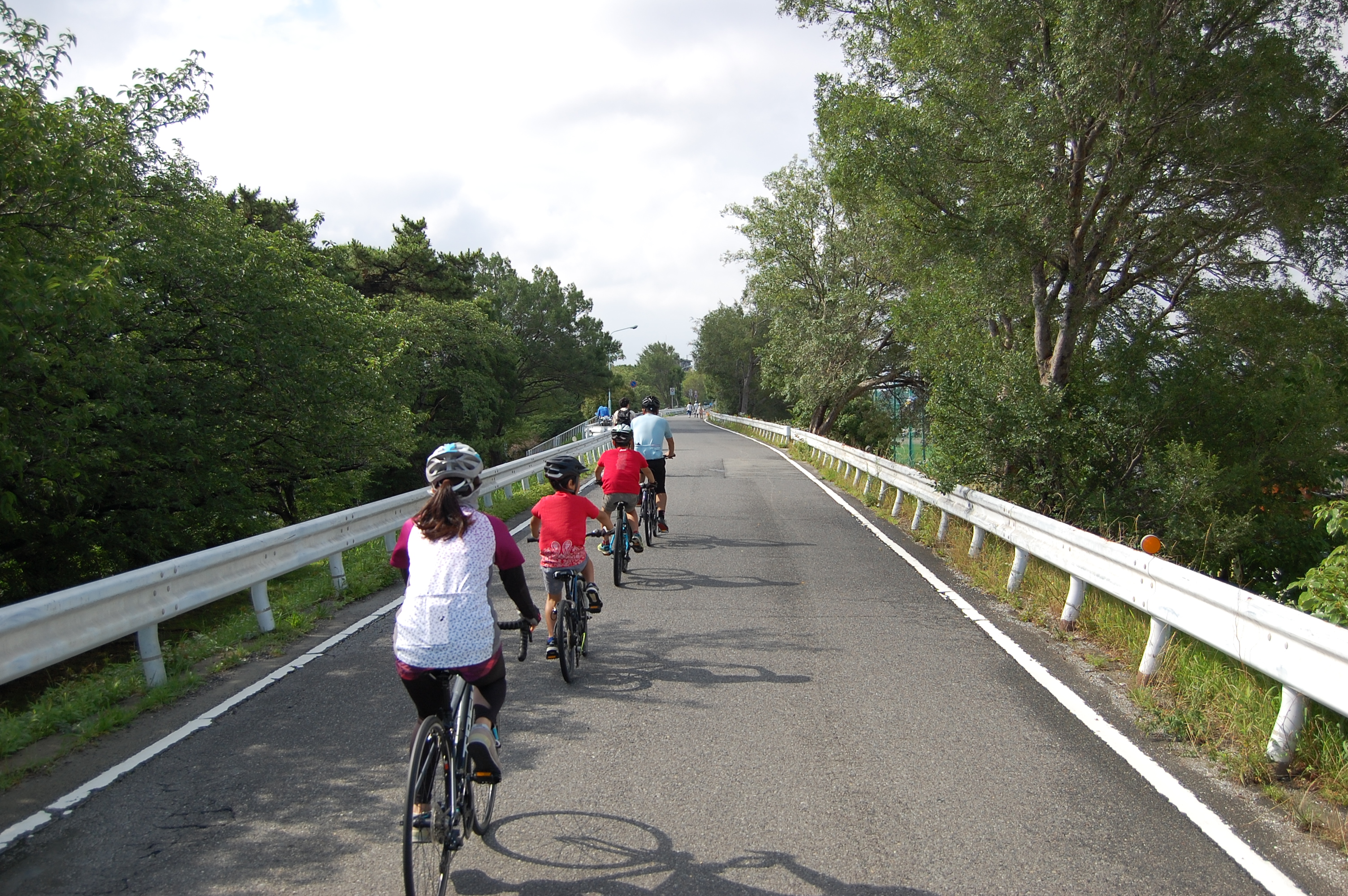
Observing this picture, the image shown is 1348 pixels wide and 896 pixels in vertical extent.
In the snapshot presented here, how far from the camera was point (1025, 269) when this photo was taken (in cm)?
1523

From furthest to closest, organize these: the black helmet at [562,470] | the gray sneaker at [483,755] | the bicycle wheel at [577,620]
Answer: the bicycle wheel at [577,620], the black helmet at [562,470], the gray sneaker at [483,755]

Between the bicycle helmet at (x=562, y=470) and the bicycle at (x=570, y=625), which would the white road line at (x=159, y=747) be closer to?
the bicycle at (x=570, y=625)

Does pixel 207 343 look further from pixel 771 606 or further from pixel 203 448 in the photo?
pixel 771 606

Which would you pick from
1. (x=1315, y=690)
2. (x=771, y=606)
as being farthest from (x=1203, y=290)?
(x=1315, y=690)

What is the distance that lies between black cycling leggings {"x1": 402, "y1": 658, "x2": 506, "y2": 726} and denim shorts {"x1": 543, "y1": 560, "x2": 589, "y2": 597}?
2292mm

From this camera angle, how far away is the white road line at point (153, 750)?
3.93 metres

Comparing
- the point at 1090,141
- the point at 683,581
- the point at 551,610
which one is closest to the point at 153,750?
the point at 551,610

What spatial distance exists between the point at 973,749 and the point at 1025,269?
12.2 metres

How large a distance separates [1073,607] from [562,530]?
4214mm

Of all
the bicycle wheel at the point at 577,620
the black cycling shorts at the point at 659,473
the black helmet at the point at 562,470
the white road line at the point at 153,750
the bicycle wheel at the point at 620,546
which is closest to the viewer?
the white road line at the point at 153,750

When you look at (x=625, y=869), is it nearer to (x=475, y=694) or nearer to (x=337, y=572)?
(x=475, y=694)

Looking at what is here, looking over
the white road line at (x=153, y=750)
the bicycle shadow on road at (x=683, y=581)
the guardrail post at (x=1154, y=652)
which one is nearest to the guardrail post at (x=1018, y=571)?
the bicycle shadow on road at (x=683, y=581)

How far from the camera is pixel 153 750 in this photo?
4.86 metres

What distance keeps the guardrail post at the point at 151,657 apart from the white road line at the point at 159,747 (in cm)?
56
